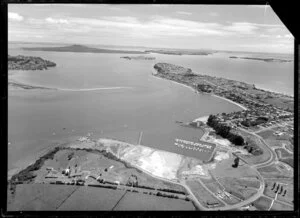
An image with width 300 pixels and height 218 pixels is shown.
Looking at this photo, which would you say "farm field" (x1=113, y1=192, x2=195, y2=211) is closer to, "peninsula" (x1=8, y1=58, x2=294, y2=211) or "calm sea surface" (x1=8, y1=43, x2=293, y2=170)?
"peninsula" (x1=8, y1=58, x2=294, y2=211)

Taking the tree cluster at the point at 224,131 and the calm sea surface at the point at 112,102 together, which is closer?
the calm sea surface at the point at 112,102

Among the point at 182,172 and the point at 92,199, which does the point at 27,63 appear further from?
the point at 182,172

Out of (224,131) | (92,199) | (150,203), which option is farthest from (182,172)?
(92,199)

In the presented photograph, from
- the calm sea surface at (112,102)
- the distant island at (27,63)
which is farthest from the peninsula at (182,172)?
the distant island at (27,63)

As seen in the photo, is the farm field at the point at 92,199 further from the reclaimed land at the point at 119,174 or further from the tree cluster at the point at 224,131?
the tree cluster at the point at 224,131

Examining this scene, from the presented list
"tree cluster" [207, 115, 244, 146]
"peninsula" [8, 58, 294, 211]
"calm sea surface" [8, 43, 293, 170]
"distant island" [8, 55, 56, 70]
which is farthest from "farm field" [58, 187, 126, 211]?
"distant island" [8, 55, 56, 70]
